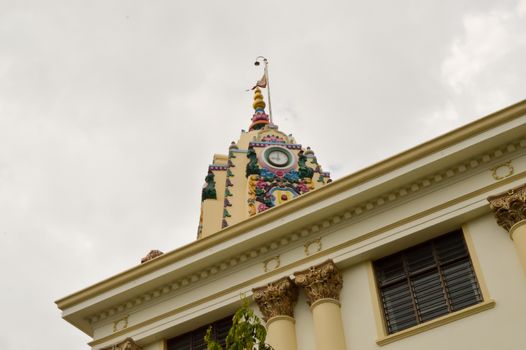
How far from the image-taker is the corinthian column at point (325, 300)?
16812 millimetres

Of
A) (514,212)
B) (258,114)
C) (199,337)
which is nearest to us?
(514,212)

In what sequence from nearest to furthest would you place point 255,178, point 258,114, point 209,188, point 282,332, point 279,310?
point 282,332 → point 279,310 → point 255,178 → point 209,188 → point 258,114

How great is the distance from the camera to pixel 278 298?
59.2 feet

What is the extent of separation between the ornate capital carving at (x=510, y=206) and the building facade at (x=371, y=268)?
0.02 m

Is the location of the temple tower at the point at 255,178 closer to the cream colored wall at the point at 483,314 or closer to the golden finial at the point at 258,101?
the golden finial at the point at 258,101

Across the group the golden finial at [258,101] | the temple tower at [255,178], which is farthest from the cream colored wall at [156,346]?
the golden finial at [258,101]

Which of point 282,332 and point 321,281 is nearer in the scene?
point 282,332

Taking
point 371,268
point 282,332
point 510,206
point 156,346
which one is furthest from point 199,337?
point 510,206

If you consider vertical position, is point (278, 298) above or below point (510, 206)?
below

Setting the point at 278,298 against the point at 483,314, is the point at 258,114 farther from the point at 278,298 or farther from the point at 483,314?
the point at 483,314

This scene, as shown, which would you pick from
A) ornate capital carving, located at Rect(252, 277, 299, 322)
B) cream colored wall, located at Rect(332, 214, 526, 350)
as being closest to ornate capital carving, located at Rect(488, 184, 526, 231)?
cream colored wall, located at Rect(332, 214, 526, 350)

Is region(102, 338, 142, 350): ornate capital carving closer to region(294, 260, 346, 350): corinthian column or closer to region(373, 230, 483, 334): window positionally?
region(294, 260, 346, 350): corinthian column

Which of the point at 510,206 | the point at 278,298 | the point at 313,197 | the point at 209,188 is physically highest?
the point at 209,188

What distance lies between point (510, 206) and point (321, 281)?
4.28 metres
